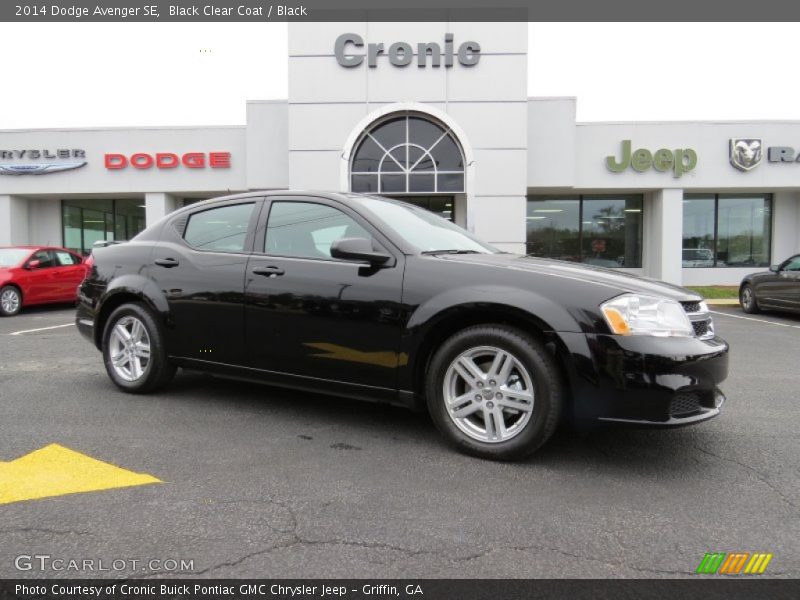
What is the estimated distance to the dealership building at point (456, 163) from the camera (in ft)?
56.4

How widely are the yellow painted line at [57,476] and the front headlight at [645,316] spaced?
2.53 meters

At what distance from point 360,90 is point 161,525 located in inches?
648

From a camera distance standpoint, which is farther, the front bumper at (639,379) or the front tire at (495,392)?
the front tire at (495,392)

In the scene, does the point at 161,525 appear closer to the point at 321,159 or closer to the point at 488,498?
the point at 488,498

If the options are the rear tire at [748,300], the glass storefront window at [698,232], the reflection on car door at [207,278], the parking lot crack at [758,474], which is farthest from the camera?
the glass storefront window at [698,232]

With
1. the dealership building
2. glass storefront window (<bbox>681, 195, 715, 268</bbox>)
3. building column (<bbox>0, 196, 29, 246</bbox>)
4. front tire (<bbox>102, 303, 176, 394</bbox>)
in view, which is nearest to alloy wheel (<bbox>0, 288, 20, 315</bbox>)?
the dealership building

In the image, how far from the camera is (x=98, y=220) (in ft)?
75.2

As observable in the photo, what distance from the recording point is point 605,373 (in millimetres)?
3025

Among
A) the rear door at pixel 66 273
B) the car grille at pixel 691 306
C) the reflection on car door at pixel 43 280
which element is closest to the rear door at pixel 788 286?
the car grille at pixel 691 306

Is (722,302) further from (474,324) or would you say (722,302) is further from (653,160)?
(474,324)

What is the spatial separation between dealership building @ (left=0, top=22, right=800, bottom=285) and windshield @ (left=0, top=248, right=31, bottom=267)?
743 cm

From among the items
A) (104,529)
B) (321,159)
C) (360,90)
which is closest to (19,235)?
(321,159)

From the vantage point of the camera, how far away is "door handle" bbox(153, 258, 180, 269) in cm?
445

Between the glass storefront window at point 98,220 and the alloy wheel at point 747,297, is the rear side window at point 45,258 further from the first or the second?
the alloy wheel at point 747,297
